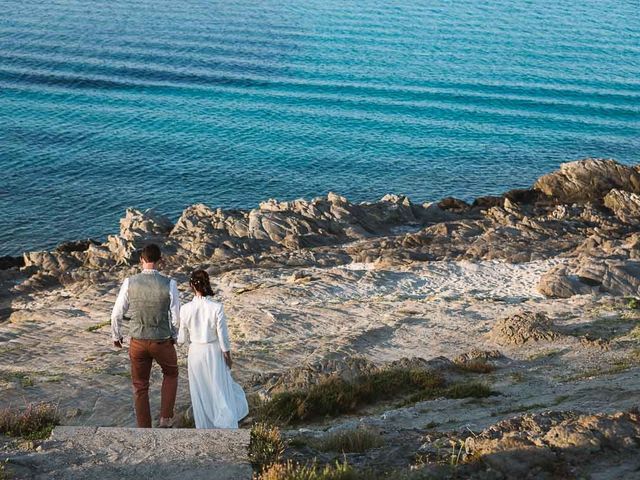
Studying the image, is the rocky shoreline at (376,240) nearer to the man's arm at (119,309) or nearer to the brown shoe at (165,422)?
the brown shoe at (165,422)

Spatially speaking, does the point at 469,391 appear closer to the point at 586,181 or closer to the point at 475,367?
the point at 475,367

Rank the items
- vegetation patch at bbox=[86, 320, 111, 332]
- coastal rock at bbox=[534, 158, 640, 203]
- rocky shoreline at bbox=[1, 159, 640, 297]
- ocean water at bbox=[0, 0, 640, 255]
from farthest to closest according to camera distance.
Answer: ocean water at bbox=[0, 0, 640, 255] → coastal rock at bbox=[534, 158, 640, 203] → rocky shoreline at bbox=[1, 159, 640, 297] → vegetation patch at bbox=[86, 320, 111, 332]

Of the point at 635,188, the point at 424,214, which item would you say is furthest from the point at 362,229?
the point at 635,188

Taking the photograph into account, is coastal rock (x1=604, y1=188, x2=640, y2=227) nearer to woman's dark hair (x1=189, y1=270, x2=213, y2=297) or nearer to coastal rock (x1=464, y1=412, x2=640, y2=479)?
coastal rock (x1=464, y1=412, x2=640, y2=479)

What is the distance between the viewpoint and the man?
43.1 ft

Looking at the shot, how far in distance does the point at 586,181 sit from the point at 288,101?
81.7 ft

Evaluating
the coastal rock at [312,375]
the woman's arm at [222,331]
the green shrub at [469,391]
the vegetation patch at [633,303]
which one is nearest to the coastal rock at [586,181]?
the vegetation patch at [633,303]

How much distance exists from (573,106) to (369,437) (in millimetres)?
56450

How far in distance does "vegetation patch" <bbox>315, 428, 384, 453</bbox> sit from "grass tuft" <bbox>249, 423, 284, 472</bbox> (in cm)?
73

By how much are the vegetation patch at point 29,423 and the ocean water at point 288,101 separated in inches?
1021

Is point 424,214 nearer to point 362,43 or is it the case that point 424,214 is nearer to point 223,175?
point 223,175

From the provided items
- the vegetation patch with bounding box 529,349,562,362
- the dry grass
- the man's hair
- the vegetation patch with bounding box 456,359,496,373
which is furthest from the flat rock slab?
the vegetation patch with bounding box 529,349,562,362

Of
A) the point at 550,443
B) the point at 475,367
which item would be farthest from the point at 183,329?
the point at 475,367

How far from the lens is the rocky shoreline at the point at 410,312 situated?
492 inches
